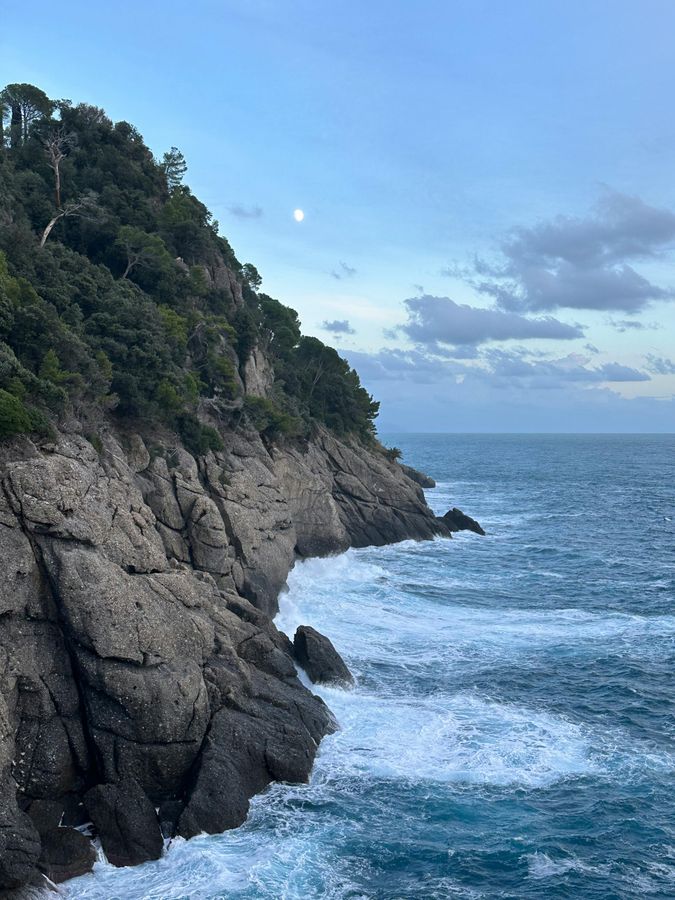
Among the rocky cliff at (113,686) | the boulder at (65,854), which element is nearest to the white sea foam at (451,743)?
the rocky cliff at (113,686)

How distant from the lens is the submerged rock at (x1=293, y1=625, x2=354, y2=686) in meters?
32.7

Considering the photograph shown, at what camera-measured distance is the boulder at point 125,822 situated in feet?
68.1

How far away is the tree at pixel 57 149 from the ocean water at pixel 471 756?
111 ft

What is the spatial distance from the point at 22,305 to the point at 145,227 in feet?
97.6

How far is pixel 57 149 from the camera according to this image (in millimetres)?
52906

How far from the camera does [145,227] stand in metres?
58.3

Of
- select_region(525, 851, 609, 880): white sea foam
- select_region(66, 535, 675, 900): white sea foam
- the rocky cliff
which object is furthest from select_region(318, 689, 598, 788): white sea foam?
select_region(525, 851, 609, 880): white sea foam

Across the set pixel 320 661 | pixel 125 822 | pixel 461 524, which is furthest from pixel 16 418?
pixel 461 524

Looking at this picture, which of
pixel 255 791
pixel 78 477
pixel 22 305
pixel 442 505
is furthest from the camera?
pixel 442 505

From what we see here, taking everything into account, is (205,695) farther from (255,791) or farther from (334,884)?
(334,884)

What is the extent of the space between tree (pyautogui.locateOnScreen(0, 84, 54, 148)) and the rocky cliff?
1673 inches

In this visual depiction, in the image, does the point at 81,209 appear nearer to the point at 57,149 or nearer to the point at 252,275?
the point at 57,149

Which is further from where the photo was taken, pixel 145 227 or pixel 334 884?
pixel 145 227

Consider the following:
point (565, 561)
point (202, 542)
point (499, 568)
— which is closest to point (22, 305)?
point (202, 542)
